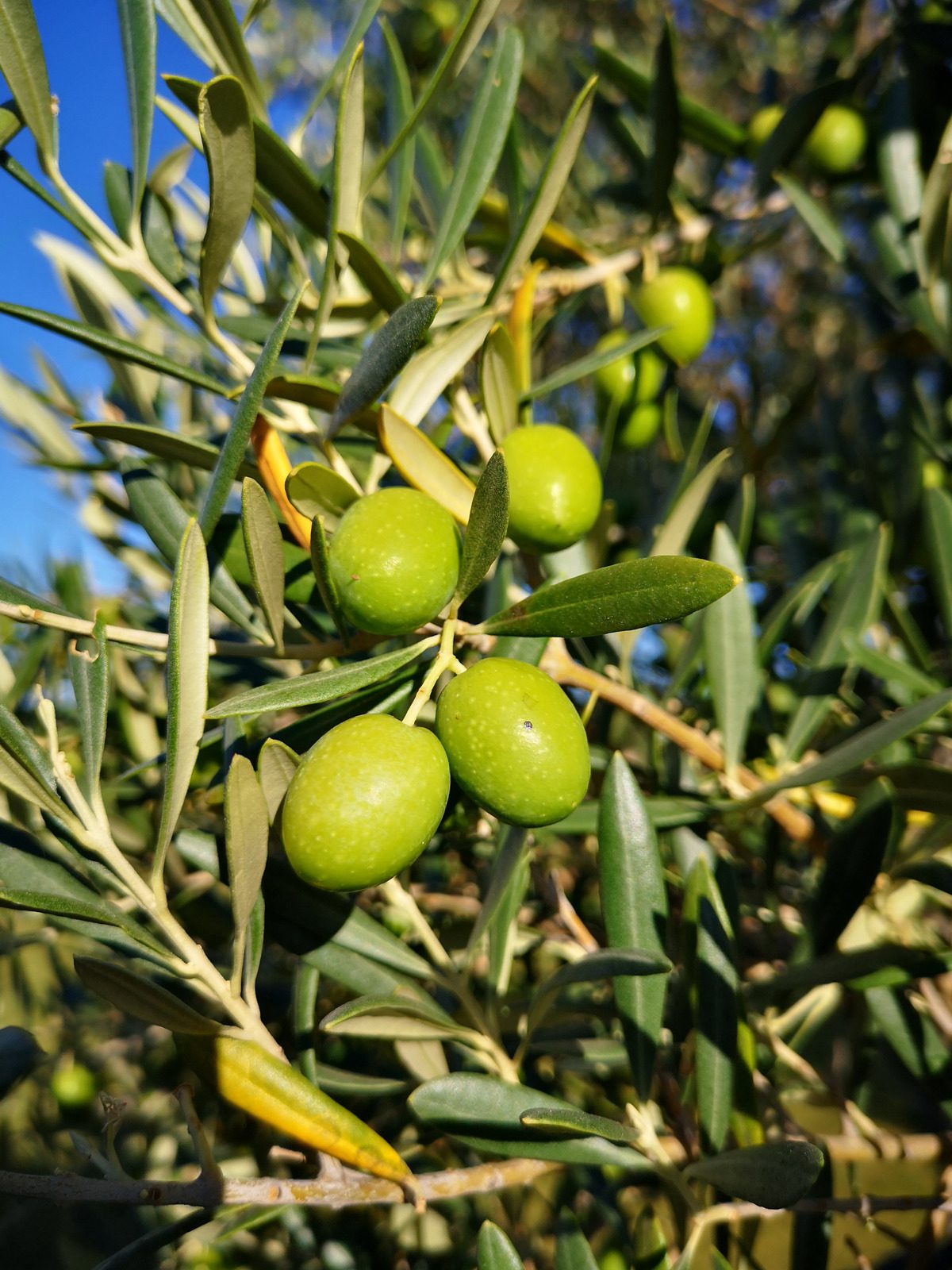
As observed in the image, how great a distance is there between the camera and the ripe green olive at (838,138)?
5.31 feet

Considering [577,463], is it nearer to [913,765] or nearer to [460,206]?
[460,206]

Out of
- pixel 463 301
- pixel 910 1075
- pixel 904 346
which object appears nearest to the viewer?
pixel 463 301

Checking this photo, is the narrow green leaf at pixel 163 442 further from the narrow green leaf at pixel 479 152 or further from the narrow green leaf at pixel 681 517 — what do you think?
the narrow green leaf at pixel 681 517

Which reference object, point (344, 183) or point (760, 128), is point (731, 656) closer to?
point (344, 183)

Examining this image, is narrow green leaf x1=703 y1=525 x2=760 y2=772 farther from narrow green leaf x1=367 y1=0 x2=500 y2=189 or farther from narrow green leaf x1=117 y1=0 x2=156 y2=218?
narrow green leaf x1=117 y1=0 x2=156 y2=218

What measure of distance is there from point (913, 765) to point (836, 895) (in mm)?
199

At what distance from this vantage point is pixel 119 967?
82 cm

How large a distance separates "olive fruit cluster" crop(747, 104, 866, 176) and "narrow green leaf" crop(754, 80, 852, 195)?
0.05 meters

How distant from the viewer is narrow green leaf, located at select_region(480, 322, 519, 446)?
99 cm

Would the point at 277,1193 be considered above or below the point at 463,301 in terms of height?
below

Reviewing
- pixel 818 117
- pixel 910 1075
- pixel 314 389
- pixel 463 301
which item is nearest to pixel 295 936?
pixel 314 389

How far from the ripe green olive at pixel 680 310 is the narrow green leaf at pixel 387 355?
83cm

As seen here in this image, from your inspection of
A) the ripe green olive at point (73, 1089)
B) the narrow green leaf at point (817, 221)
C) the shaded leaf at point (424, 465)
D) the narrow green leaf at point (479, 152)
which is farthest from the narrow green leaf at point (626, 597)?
the ripe green olive at point (73, 1089)

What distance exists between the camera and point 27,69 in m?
0.91
